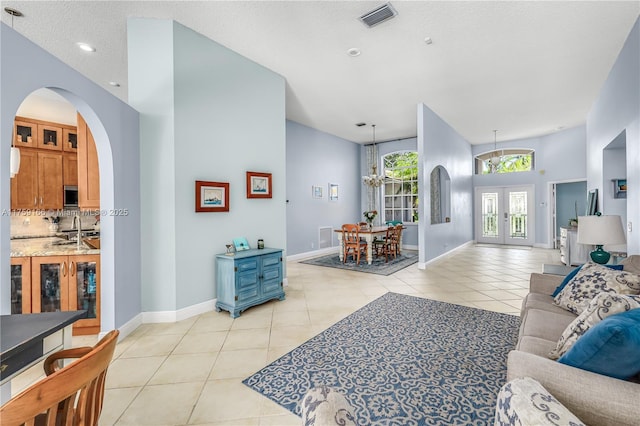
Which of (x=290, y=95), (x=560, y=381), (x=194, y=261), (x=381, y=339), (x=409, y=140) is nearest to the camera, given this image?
(x=560, y=381)

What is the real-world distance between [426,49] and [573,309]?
3250 mm

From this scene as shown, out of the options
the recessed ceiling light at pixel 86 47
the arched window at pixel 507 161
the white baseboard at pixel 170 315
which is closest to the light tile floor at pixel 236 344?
the white baseboard at pixel 170 315

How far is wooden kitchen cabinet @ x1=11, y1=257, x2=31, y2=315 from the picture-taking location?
2570mm

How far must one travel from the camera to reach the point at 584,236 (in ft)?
8.85

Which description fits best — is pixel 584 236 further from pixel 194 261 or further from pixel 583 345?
pixel 194 261

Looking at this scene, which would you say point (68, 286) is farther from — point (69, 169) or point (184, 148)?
point (69, 169)

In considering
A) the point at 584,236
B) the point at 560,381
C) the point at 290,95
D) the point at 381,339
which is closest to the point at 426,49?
the point at 290,95

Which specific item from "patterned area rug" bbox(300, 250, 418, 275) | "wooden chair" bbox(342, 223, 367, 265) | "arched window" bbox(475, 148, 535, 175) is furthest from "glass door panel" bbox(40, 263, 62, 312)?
"arched window" bbox(475, 148, 535, 175)

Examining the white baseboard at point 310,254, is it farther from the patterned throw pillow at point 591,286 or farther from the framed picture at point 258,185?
the patterned throw pillow at point 591,286

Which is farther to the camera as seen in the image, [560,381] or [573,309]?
[573,309]

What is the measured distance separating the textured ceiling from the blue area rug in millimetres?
3253

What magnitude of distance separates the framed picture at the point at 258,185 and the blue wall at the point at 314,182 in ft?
7.96

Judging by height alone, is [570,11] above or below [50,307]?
above

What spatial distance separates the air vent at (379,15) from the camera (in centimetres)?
280
